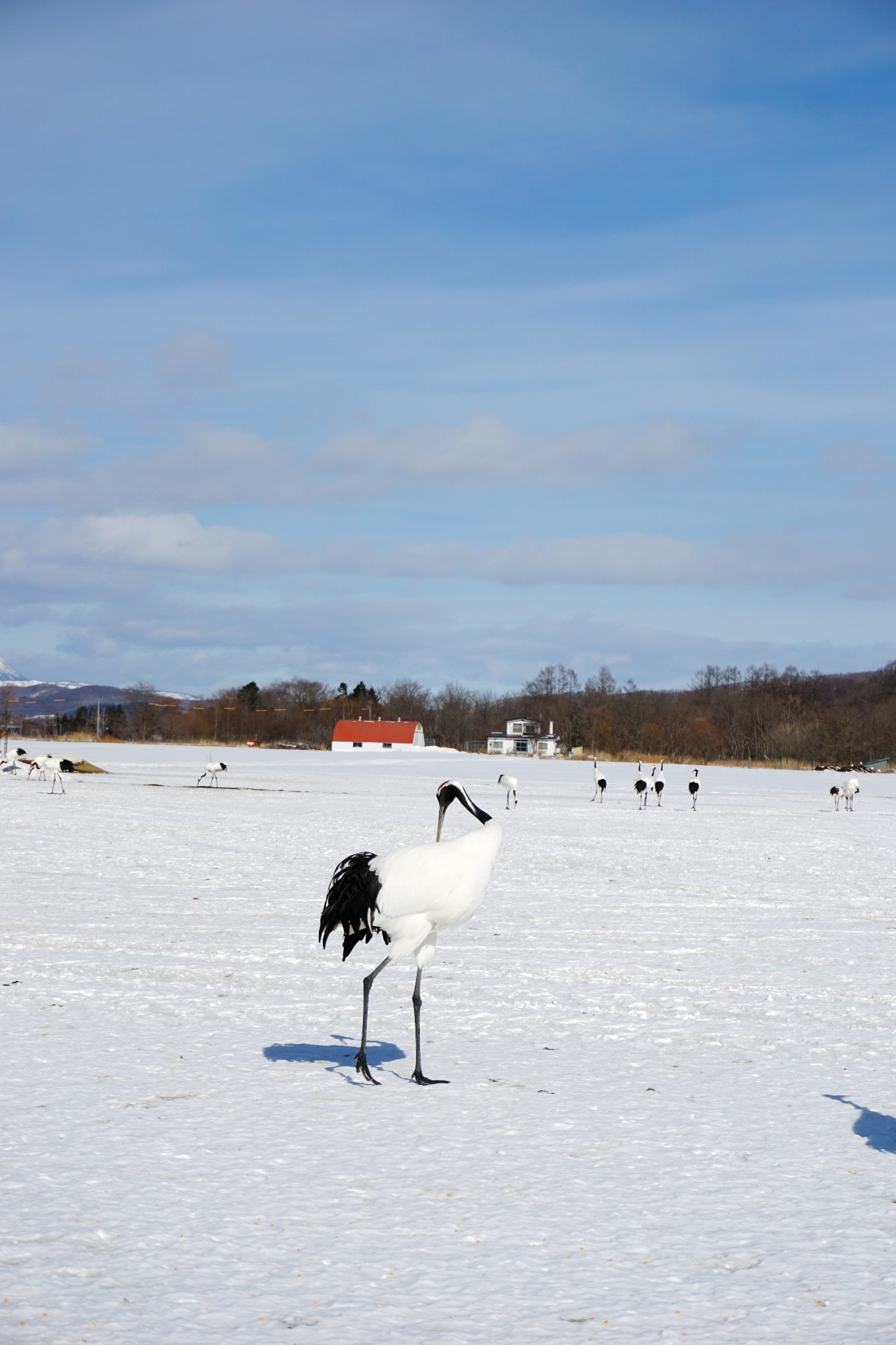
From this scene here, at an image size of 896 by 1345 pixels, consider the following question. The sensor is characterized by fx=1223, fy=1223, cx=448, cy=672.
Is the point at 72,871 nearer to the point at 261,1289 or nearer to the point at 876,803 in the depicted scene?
the point at 261,1289

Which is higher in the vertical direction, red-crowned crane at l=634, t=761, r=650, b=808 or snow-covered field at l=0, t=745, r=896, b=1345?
red-crowned crane at l=634, t=761, r=650, b=808

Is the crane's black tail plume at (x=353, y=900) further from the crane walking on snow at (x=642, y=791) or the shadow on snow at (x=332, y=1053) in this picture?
the crane walking on snow at (x=642, y=791)

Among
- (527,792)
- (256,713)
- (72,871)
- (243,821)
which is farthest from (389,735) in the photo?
(72,871)

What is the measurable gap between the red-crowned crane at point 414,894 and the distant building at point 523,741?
12231cm

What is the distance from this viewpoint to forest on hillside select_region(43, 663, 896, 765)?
113375 mm

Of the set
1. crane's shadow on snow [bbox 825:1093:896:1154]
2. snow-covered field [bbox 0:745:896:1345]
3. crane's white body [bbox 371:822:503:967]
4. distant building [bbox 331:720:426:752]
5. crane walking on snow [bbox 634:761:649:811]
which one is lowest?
snow-covered field [bbox 0:745:896:1345]

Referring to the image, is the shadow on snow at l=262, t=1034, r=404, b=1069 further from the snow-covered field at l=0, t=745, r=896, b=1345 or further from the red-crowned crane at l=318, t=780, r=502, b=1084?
the red-crowned crane at l=318, t=780, r=502, b=1084

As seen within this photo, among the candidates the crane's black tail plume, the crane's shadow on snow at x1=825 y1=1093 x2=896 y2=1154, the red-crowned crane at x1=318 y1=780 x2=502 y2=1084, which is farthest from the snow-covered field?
the crane's black tail plume

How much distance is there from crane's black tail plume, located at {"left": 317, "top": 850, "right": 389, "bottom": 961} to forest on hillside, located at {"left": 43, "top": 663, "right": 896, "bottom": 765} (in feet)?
319

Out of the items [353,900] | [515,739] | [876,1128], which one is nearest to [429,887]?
[353,900]

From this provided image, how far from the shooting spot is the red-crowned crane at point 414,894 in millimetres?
7625

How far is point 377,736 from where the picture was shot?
4766 inches

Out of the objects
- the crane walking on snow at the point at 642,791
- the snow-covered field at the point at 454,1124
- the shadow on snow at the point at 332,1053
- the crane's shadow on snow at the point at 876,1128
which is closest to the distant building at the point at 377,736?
the crane walking on snow at the point at 642,791

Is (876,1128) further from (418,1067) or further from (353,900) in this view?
(353,900)
